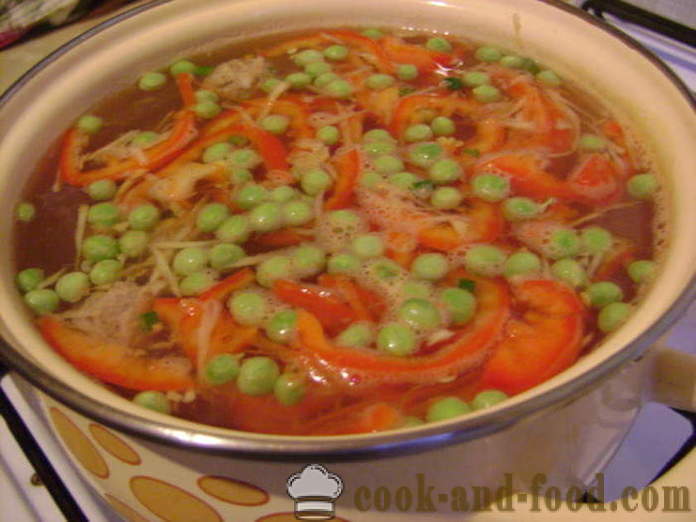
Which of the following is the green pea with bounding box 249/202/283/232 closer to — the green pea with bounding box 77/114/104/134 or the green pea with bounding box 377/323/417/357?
the green pea with bounding box 377/323/417/357

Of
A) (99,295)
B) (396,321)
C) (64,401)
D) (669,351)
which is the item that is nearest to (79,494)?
(99,295)

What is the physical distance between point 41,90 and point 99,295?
1.44ft

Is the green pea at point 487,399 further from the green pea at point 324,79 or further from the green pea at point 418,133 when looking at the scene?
the green pea at point 324,79

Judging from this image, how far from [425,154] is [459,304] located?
35 cm

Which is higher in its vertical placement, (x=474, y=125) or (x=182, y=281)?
(x=474, y=125)

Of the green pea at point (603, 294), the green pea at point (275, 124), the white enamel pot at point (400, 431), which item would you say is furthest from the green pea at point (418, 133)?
the green pea at point (603, 294)

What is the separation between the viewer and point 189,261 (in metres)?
1.09

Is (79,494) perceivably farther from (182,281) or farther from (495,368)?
(495,368)

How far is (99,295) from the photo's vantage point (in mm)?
1062

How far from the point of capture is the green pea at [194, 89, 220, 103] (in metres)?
1.42

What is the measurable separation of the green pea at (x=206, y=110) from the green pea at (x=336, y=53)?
0.29 metres

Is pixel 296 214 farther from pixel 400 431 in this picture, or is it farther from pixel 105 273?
pixel 400 431

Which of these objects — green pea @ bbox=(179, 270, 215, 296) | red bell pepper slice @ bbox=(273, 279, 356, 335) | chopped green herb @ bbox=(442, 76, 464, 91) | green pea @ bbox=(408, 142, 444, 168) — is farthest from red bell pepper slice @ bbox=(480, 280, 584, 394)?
chopped green herb @ bbox=(442, 76, 464, 91)

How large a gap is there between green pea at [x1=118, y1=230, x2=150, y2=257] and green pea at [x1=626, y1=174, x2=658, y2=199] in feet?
2.57
